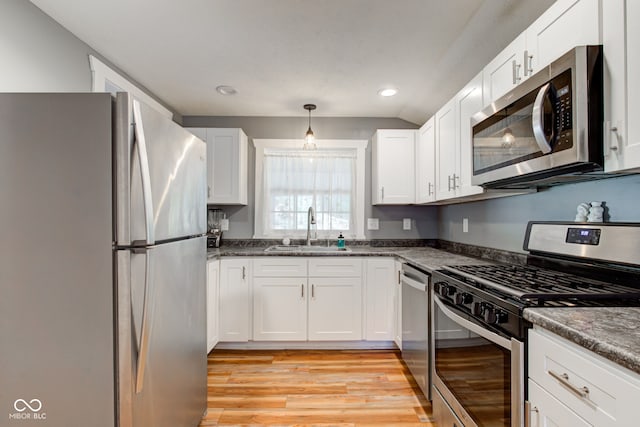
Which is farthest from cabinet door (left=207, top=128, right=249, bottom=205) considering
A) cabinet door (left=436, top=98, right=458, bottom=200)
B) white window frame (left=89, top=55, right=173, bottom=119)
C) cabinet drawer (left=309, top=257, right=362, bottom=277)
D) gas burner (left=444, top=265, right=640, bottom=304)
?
gas burner (left=444, top=265, right=640, bottom=304)

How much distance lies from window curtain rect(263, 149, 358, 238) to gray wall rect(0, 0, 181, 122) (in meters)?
1.84

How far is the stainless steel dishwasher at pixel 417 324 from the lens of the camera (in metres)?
2.00

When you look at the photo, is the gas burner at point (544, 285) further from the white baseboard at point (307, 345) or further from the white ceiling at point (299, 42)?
the white baseboard at point (307, 345)

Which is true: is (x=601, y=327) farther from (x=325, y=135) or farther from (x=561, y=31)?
(x=325, y=135)

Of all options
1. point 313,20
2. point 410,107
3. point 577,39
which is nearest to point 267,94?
point 313,20

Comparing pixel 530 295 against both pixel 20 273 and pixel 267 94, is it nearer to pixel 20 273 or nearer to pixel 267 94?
pixel 20 273

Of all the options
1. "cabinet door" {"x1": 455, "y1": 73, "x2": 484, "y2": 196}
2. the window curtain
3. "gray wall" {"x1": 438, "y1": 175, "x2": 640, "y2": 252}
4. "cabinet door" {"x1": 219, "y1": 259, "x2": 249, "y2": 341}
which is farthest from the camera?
the window curtain

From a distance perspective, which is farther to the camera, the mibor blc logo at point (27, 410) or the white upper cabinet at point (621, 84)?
the mibor blc logo at point (27, 410)

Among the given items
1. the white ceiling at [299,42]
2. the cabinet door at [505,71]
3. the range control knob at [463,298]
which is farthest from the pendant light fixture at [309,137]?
the range control knob at [463,298]

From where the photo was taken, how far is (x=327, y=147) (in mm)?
3559

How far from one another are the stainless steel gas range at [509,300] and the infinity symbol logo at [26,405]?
5.66 feet

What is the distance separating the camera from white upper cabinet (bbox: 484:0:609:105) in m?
1.09

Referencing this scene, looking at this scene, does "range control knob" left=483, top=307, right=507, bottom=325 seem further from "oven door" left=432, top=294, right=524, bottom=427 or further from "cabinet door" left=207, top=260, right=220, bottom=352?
"cabinet door" left=207, top=260, right=220, bottom=352

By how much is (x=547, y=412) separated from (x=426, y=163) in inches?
86.6
